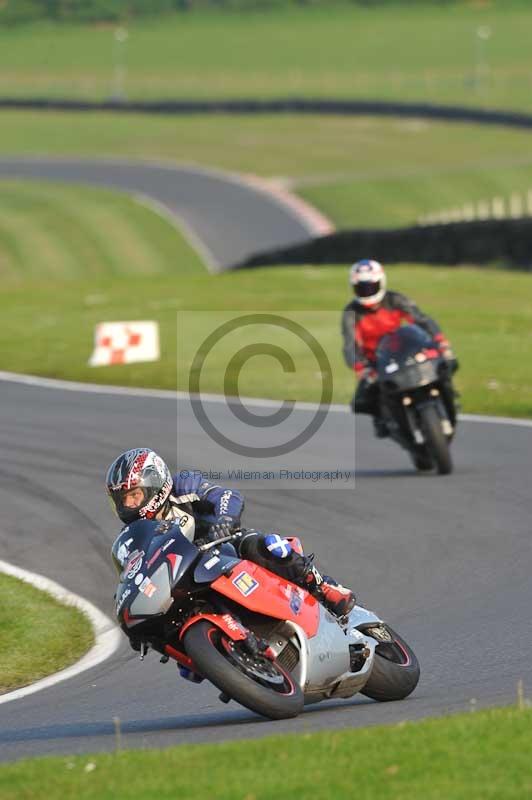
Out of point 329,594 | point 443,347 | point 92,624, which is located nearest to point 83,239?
point 443,347

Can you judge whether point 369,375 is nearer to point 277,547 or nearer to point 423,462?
point 423,462

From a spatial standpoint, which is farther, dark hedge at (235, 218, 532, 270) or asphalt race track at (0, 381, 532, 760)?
dark hedge at (235, 218, 532, 270)

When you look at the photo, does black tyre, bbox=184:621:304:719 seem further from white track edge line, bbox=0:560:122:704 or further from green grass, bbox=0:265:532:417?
green grass, bbox=0:265:532:417

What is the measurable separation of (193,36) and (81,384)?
9371cm

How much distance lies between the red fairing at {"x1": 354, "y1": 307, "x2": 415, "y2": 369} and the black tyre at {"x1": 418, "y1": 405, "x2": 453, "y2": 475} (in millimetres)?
1014

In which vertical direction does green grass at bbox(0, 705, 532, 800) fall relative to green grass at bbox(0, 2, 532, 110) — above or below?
below

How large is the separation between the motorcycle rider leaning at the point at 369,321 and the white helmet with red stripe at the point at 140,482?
730 centimetres

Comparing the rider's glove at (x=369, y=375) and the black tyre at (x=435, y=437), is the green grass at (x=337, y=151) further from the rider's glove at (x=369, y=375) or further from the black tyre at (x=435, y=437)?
the black tyre at (x=435, y=437)

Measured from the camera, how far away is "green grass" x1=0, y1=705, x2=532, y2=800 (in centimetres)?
554

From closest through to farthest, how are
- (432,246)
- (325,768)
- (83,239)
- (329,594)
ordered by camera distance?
(325,768)
(329,594)
(432,246)
(83,239)

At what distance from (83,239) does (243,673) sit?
128 feet

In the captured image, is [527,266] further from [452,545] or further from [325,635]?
[325,635]

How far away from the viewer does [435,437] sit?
1388 centimetres

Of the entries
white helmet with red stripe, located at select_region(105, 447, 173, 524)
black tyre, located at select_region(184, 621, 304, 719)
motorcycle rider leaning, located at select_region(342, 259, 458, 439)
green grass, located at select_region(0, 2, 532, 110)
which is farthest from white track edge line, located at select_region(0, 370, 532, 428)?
green grass, located at select_region(0, 2, 532, 110)
